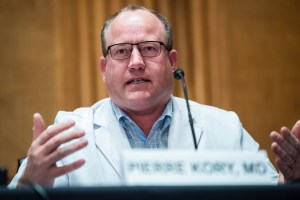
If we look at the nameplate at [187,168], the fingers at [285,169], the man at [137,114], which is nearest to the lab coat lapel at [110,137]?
the man at [137,114]

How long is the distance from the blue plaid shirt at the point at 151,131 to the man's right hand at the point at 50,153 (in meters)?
0.75

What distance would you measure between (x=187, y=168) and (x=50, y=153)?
0.53 metres

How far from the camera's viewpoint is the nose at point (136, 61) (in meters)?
2.27

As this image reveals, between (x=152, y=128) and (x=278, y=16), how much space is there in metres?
A: 2.41

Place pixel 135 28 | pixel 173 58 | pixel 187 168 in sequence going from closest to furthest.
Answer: pixel 187 168
pixel 135 28
pixel 173 58

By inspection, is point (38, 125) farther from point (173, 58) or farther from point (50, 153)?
point (173, 58)

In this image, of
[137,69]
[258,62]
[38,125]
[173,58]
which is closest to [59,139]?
[38,125]

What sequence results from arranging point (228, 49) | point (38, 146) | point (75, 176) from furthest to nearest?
point (228, 49), point (75, 176), point (38, 146)

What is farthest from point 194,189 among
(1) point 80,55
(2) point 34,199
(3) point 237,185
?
(1) point 80,55

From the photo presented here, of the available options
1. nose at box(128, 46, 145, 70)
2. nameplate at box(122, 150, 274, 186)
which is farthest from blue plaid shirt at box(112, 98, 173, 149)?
nameplate at box(122, 150, 274, 186)

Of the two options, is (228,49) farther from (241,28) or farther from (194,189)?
(194,189)

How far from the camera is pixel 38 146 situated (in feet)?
5.16

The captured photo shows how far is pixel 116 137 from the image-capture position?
2270 millimetres

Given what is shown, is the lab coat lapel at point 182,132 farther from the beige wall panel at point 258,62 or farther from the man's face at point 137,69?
the beige wall panel at point 258,62
